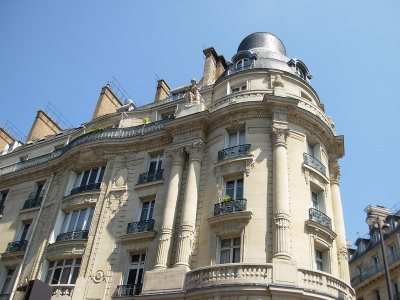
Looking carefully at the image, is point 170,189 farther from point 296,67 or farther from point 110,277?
point 296,67

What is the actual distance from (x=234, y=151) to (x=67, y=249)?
386 inches

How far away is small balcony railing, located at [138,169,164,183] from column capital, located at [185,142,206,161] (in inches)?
83.8

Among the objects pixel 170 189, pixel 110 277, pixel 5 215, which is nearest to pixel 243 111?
pixel 170 189

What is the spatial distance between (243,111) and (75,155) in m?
10.8

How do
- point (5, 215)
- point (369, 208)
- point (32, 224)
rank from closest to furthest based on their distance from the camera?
point (32, 224) → point (5, 215) → point (369, 208)

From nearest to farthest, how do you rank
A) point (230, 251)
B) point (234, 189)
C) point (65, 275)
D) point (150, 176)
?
point (230, 251), point (234, 189), point (65, 275), point (150, 176)

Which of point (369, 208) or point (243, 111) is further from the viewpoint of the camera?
point (369, 208)

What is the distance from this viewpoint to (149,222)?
19.1m

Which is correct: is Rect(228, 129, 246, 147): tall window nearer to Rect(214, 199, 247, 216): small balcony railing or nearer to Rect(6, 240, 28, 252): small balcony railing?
Rect(214, 199, 247, 216): small balcony railing

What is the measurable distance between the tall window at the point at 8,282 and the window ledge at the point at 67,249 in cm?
328

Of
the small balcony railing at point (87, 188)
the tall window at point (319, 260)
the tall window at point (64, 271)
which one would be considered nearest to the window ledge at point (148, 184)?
the small balcony railing at point (87, 188)

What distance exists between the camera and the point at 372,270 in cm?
3002

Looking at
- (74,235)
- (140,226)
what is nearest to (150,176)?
(140,226)

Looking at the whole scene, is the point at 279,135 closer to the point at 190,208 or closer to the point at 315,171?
the point at 315,171
